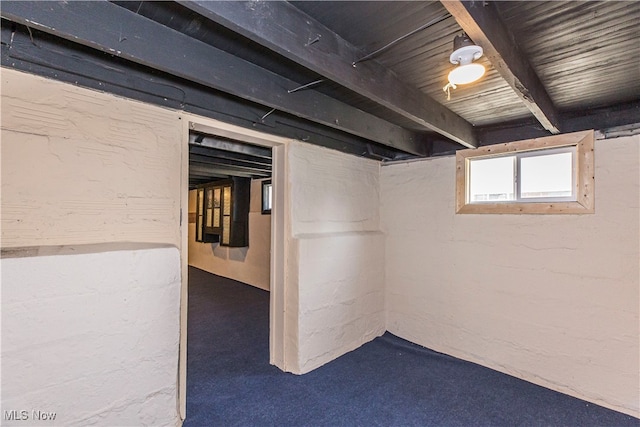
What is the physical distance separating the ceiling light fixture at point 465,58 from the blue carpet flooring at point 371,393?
2051mm

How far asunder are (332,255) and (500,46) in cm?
192

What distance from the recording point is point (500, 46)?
1231 mm

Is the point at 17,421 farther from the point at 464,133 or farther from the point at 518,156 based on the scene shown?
the point at 518,156

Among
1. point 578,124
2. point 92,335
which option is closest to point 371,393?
point 92,335

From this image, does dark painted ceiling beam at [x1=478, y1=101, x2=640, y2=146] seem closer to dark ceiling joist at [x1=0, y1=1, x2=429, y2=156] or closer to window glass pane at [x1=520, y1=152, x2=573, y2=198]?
window glass pane at [x1=520, y1=152, x2=573, y2=198]

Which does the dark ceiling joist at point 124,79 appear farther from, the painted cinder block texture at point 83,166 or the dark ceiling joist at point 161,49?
the dark ceiling joist at point 161,49

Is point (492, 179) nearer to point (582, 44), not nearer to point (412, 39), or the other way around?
point (582, 44)

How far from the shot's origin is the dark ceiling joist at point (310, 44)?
3.30ft

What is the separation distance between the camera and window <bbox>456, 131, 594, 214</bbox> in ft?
7.16

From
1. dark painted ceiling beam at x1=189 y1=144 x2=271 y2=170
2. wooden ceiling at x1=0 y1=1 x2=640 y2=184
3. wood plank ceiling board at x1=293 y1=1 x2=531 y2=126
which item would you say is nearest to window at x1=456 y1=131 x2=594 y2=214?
wooden ceiling at x1=0 y1=1 x2=640 y2=184

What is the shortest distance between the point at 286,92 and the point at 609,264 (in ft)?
8.26

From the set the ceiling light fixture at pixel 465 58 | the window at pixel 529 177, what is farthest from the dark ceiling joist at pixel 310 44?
the window at pixel 529 177

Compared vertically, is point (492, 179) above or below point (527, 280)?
above

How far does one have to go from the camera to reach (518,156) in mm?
2535
